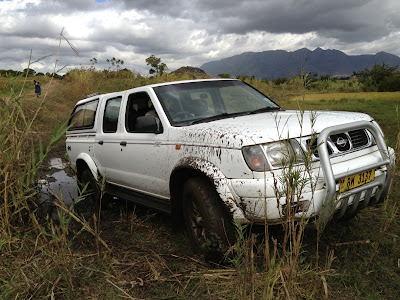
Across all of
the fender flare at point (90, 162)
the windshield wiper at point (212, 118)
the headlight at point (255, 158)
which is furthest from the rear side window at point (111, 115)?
the headlight at point (255, 158)

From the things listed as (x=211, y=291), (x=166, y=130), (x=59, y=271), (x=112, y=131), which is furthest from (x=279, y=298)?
(x=112, y=131)

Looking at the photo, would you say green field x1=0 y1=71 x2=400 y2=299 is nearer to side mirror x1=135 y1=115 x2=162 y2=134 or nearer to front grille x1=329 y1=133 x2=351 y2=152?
front grille x1=329 y1=133 x2=351 y2=152

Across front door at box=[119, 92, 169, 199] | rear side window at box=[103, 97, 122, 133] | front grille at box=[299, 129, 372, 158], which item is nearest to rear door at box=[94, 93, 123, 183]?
rear side window at box=[103, 97, 122, 133]

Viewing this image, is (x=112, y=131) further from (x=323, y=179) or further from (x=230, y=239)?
(x=323, y=179)

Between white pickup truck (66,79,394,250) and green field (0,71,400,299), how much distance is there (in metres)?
0.22

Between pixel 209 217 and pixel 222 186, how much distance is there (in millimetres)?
302

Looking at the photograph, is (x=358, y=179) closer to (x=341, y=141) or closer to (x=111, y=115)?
(x=341, y=141)

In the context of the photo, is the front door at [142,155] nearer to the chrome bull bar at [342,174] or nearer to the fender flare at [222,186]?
the fender flare at [222,186]

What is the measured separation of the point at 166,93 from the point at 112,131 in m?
Result: 1.03

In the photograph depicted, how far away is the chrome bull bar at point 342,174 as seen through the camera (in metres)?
2.34

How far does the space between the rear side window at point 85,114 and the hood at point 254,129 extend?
2.33 meters

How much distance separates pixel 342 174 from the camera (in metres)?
2.56

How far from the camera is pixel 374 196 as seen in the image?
9.37 feet

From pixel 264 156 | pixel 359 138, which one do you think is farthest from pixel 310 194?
pixel 359 138
